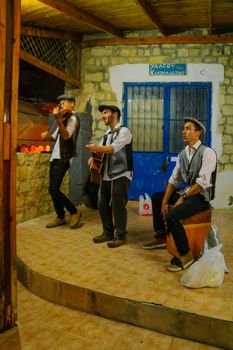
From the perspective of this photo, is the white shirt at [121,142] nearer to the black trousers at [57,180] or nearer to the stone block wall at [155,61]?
the black trousers at [57,180]

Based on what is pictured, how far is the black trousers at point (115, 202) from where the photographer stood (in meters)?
3.90

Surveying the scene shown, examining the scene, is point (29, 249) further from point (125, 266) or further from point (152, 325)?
point (152, 325)

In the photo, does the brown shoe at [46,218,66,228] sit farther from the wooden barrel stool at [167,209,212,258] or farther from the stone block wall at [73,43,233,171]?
the stone block wall at [73,43,233,171]

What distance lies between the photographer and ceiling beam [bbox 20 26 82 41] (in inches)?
236

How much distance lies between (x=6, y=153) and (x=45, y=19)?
4.37 m

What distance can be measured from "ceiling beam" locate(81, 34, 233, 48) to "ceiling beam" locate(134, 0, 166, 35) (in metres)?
0.22

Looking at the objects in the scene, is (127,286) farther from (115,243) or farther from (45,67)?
(45,67)

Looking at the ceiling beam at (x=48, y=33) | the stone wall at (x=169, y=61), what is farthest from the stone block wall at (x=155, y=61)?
the ceiling beam at (x=48, y=33)

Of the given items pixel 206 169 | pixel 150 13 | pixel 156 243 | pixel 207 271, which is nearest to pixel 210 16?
pixel 150 13

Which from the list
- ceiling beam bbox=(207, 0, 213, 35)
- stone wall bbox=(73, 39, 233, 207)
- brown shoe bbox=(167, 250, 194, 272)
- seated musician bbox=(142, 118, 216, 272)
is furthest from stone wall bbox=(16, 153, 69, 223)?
Answer: ceiling beam bbox=(207, 0, 213, 35)

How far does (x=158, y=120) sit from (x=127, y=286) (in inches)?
182

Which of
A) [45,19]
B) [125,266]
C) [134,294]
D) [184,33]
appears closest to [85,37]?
[45,19]

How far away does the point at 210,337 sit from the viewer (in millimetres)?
2395

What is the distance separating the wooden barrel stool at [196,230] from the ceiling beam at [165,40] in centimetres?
451
